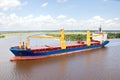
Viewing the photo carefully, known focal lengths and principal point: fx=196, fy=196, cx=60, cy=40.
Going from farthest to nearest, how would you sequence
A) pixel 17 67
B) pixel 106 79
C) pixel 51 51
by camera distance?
1. pixel 51 51
2. pixel 17 67
3. pixel 106 79

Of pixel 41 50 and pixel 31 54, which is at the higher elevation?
pixel 41 50

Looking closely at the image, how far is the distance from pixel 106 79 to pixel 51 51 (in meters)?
6.19

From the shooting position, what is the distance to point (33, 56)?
12562 mm

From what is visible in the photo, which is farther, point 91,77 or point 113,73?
point 113,73

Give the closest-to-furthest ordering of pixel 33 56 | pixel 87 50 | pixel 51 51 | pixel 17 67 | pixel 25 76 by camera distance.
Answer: pixel 25 76
pixel 17 67
pixel 33 56
pixel 51 51
pixel 87 50

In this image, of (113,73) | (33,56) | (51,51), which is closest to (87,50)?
(51,51)

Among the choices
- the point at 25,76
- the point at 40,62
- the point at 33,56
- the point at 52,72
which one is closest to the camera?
the point at 25,76

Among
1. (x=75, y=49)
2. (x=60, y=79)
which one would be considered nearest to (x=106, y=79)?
(x=60, y=79)

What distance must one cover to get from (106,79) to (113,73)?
1.14 metres

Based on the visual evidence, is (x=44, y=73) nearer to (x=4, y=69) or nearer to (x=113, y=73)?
(x=4, y=69)

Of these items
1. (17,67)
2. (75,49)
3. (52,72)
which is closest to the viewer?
(52,72)

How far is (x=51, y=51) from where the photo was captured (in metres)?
13.7

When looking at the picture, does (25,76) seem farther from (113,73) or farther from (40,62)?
(113,73)

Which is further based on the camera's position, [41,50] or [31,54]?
[41,50]
